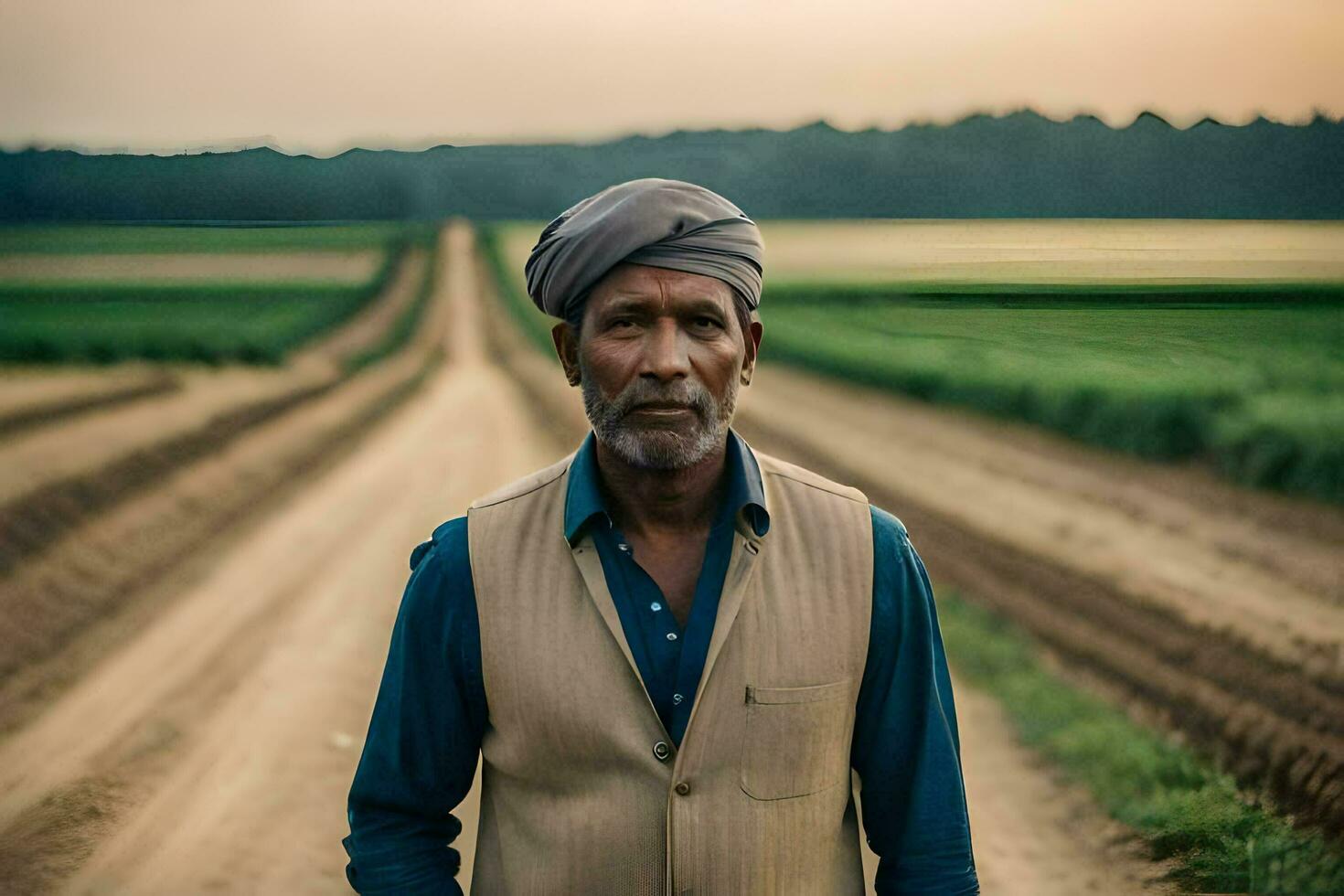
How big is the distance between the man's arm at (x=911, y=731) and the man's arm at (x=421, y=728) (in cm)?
50

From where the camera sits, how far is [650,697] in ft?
4.14

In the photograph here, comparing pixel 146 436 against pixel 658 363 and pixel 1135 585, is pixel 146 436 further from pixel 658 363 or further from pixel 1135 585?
pixel 658 363

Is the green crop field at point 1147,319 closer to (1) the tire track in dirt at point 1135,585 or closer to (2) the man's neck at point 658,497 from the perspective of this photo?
(1) the tire track in dirt at point 1135,585

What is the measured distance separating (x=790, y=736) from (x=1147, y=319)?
3.88m

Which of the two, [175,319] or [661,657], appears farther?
[175,319]

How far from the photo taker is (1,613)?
18.7ft

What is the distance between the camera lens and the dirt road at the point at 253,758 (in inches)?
133

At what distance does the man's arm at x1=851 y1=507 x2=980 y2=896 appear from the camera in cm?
131

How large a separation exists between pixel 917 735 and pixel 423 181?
4.71 meters

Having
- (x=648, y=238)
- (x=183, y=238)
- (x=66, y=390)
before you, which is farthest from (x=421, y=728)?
(x=66, y=390)

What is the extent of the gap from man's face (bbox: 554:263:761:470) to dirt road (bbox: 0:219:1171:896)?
231 cm

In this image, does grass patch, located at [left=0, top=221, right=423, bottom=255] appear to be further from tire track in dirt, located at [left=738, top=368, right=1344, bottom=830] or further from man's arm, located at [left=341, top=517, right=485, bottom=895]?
man's arm, located at [left=341, top=517, right=485, bottom=895]

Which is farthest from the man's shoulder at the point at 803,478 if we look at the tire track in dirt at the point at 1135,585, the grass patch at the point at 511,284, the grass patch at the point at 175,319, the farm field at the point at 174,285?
the grass patch at the point at 175,319

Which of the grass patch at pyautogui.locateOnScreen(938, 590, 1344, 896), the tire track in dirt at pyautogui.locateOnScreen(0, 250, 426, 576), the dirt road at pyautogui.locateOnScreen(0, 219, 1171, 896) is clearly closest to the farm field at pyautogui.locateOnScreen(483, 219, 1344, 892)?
the grass patch at pyautogui.locateOnScreen(938, 590, 1344, 896)
